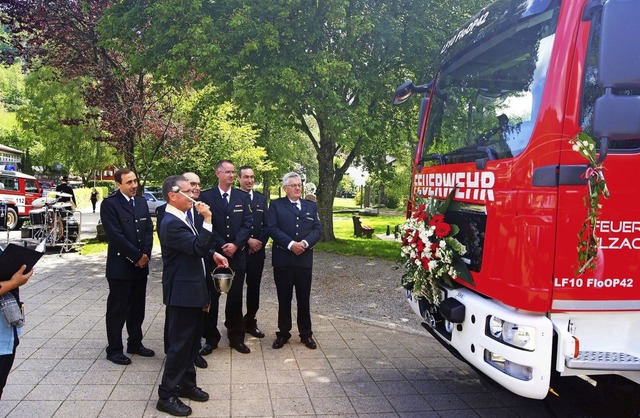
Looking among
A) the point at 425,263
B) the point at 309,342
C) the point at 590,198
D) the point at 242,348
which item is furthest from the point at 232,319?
the point at 590,198

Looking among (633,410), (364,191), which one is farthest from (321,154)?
(364,191)

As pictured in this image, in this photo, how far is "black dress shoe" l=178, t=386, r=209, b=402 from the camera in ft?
13.4

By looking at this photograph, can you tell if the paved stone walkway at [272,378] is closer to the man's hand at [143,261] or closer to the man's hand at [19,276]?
the man's hand at [143,261]

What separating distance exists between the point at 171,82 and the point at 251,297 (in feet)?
23.7

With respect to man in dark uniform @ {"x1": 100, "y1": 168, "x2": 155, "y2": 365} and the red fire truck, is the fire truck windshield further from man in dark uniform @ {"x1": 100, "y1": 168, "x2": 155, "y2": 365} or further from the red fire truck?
man in dark uniform @ {"x1": 100, "y1": 168, "x2": 155, "y2": 365}

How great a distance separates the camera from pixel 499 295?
3.15m

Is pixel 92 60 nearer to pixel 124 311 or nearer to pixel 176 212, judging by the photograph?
pixel 124 311

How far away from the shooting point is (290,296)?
5598mm

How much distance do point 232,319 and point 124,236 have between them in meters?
1.48

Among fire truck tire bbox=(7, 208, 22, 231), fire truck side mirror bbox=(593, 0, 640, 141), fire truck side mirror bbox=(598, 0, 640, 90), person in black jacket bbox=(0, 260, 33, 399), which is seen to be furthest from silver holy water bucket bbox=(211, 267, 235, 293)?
fire truck tire bbox=(7, 208, 22, 231)

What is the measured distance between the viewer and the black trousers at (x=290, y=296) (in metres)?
5.57

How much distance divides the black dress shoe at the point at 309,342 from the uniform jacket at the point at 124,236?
1951mm

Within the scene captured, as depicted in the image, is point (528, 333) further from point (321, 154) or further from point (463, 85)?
point (321, 154)

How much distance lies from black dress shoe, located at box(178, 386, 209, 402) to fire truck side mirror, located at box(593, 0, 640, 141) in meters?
3.53
